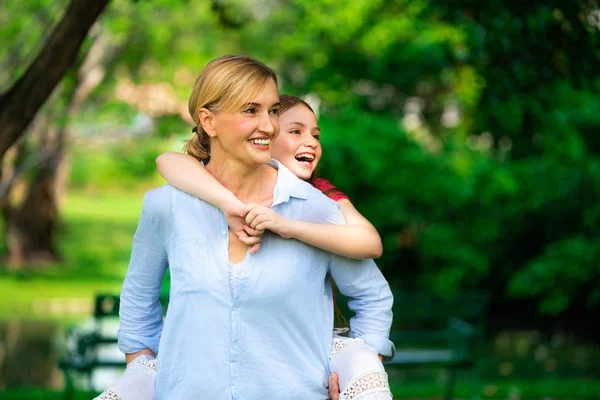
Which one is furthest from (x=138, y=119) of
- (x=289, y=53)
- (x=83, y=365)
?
(x=83, y=365)

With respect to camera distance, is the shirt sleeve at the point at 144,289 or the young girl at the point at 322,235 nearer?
the young girl at the point at 322,235

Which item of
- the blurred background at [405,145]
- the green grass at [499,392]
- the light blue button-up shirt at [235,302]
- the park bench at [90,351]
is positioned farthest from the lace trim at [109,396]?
the blurred background at [405,145]

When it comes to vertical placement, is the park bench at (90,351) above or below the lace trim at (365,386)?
below

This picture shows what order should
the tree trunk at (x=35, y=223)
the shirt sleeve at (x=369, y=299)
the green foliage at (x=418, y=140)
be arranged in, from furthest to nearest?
the tree trunk at (x=35, y=223)
the green foliage at (x=418, y=140)
the shirt sleeve at (x=369, y=299)

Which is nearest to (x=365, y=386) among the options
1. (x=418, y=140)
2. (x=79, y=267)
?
(x=418, y=140)

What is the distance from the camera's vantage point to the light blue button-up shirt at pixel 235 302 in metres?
2.77

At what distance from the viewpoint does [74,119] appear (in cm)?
1166

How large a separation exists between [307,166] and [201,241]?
2.05ft

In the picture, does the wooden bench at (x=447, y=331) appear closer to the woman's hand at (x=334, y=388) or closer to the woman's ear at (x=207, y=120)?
the woman's hand at (x=334, y=388)

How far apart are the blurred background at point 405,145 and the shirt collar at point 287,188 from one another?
595 centimetres

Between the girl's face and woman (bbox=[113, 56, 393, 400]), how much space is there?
34 centimetres

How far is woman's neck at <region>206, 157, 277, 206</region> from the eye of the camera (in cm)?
291

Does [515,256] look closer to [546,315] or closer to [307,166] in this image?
[546,315]

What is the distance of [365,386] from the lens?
9.23ft
